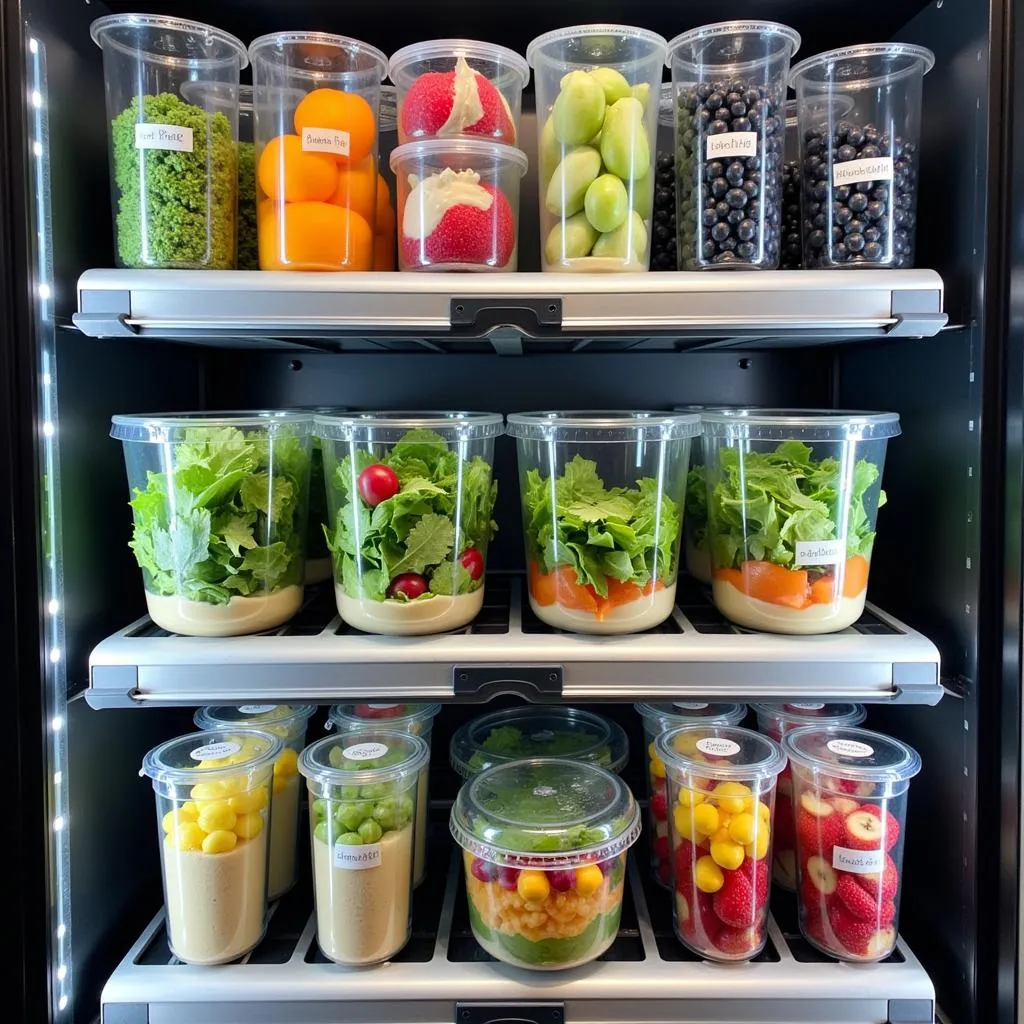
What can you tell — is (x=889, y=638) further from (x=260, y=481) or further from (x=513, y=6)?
(x=513, y=6)

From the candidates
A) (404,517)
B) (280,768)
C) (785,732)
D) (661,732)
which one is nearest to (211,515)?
(404,517)

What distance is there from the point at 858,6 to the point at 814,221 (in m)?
0.33

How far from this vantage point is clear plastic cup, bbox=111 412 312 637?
100 cm

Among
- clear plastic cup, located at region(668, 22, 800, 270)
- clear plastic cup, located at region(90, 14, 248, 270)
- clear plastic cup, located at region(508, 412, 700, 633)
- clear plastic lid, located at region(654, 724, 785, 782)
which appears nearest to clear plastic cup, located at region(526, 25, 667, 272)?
clear plastic cup, located at region(668, 22, 800, 270)

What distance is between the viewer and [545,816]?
3.44ft

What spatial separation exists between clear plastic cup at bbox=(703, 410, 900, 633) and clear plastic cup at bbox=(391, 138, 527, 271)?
38cm

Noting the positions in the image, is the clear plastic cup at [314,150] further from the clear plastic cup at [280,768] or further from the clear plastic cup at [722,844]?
the clear plastic cup at [722,844]

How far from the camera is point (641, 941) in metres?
1.10

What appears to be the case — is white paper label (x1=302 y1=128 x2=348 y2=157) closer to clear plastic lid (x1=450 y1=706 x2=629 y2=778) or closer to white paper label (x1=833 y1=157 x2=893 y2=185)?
white paper label (x1=833 y1=157 x2=893 y2=185)

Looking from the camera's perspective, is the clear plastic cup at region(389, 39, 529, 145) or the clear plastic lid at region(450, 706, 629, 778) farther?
the clear plastic lid at region(450, 706, 629, 778)

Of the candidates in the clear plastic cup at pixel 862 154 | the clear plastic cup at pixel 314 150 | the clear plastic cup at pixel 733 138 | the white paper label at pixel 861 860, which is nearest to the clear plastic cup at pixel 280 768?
the clear plastic cup at pixel 314 150

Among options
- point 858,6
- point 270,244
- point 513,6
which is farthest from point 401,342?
point 858,6

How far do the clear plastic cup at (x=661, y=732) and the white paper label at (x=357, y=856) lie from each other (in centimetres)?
40

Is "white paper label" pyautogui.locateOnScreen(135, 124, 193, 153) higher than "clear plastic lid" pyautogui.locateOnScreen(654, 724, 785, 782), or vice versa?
"white paper label" pyautogui.locateOnScreen(135, 124, 193, 153)
